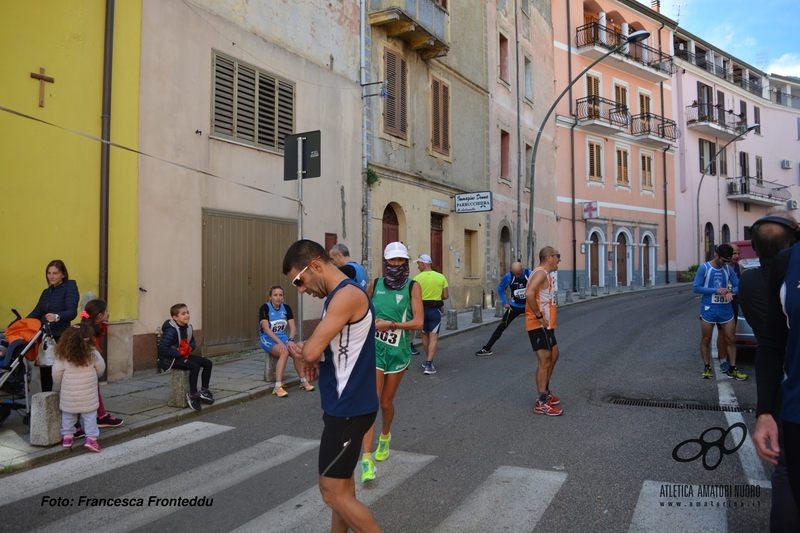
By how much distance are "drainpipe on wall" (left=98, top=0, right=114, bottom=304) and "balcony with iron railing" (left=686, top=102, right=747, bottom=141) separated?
35.7m

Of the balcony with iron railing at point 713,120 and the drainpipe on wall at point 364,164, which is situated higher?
the balcony with iron railing at point 713,120

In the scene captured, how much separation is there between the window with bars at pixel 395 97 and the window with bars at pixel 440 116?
5.52ft

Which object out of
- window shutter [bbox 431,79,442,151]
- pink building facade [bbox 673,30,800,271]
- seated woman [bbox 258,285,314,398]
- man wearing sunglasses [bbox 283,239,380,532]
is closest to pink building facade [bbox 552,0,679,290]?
pink building facade [bbox 673,30,800,271]

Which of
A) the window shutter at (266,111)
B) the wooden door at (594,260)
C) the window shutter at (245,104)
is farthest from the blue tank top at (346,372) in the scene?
the wooden door at (594,260)

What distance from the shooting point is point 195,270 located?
423 inches

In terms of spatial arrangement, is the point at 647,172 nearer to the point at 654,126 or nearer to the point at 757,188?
the point at 654,126

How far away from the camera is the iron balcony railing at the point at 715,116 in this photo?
37312 millimetres

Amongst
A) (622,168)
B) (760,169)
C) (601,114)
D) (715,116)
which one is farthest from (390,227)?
(760,169)

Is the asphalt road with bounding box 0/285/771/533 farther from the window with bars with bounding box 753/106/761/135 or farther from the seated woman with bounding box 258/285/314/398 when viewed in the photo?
the window with bars with bounding box 753/106/761/135

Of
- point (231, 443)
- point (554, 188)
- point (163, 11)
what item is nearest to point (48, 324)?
point (231, 443)

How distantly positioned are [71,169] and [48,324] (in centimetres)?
317

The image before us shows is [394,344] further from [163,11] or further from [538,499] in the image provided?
[163,11]

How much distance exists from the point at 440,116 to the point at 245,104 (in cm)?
865

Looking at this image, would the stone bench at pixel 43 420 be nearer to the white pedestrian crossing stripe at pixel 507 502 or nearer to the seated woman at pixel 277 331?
the seated woman at pixel 277 331
